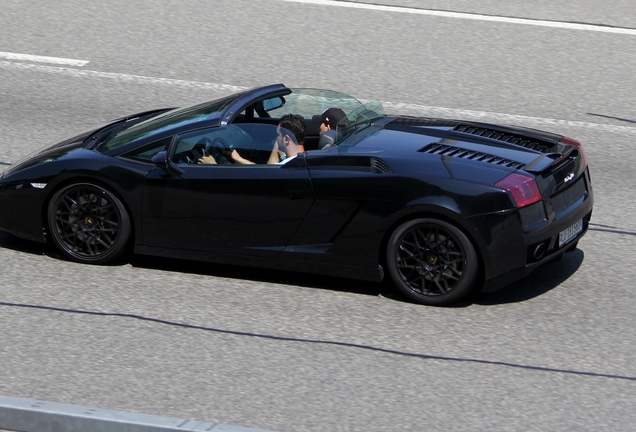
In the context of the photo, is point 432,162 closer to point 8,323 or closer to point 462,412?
point 462,412

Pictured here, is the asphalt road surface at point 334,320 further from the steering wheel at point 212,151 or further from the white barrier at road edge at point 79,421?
the steering wheel at point 212,151

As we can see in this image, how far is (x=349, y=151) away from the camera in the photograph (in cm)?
674

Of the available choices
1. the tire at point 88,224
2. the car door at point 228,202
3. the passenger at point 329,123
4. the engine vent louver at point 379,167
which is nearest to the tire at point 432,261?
the engine vent louver at point 379,167

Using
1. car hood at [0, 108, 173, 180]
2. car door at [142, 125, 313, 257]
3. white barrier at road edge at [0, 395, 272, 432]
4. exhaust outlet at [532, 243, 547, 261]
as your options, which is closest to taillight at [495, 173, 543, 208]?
exhaust outlet at [532, 243, 547, 261]

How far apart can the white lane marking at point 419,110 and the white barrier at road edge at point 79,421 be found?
6380mm

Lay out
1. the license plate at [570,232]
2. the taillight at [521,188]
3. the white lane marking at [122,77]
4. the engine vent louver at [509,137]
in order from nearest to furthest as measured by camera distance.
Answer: the taillight at [521,188] → the license plate at [570,232] → the engine vent louver at [509,137] → the white lane marking at [122,77]

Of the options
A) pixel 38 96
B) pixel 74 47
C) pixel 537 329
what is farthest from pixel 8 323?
pixel 74 47

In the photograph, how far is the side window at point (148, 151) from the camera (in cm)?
698

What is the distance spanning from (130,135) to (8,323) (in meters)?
1.71

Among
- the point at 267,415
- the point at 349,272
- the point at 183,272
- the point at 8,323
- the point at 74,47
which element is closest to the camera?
the point at 267,415

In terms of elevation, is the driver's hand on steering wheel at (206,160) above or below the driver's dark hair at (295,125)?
below

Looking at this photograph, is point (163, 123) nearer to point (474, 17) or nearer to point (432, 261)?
point (432, 261)

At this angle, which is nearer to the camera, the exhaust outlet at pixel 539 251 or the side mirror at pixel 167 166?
the exhaust outlet at pixel 539 251

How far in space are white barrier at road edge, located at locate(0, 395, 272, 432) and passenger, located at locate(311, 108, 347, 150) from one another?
2.80 meters
